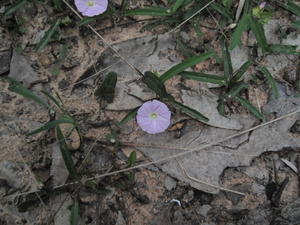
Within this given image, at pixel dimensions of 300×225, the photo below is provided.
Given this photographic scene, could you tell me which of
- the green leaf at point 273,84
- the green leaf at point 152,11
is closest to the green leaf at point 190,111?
the green leaf at point 273,84

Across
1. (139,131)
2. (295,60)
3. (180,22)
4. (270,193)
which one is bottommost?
(270,193)

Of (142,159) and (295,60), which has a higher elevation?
(295,60)

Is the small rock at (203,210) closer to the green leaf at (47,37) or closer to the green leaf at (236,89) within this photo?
the green leaf at (236,89)

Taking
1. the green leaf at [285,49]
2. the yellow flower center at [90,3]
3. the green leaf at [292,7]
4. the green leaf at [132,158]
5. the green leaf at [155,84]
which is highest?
the yellow flower center at [90,3]

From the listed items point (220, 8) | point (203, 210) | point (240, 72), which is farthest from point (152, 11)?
point (203, 210)

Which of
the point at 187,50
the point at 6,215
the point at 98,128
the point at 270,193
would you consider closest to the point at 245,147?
the point at 270,193

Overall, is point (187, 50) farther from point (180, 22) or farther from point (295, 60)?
point (295, 60)
